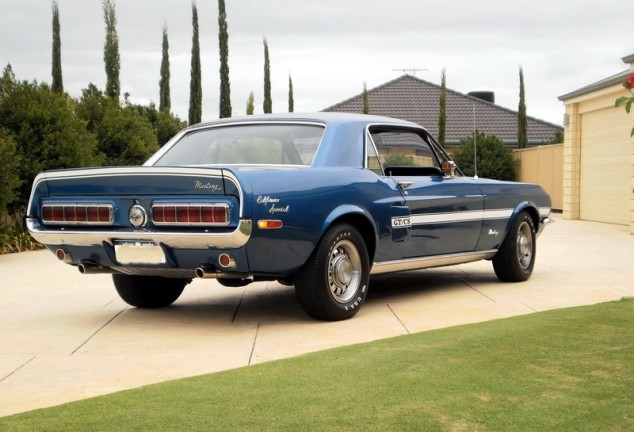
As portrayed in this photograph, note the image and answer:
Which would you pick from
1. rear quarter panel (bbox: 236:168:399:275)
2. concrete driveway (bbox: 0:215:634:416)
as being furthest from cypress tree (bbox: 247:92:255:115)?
rear quarter panel (bbox: 236:168:399:275)

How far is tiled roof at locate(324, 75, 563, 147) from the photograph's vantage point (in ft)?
138

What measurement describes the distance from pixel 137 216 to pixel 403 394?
2981 millimetres

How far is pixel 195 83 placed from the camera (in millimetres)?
A: 40219

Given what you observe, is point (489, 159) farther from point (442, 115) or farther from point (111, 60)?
point (111, 60)

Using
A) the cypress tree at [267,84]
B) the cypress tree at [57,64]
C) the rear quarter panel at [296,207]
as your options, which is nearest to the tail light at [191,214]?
the rear quarter panel at [296,207]

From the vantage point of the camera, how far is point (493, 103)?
151 ft

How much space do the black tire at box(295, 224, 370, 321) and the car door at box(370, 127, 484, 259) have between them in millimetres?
594

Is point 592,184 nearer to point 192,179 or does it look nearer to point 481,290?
point 481,290

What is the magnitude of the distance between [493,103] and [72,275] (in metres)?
36.6

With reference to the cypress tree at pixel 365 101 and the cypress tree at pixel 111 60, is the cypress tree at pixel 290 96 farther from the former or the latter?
the cypress tree at pixel 111 60

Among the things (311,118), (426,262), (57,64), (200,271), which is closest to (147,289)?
(200,271)

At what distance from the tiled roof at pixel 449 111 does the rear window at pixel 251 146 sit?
3337 cm

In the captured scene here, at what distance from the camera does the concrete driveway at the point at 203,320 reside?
5961 millimetres

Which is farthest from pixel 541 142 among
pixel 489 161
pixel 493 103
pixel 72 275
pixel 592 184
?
pixel 72 275
